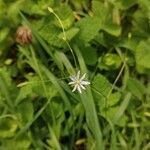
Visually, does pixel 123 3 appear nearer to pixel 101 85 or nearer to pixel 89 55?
pixel 89 55

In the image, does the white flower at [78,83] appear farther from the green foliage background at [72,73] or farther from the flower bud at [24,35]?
the flower bud at [24,35]

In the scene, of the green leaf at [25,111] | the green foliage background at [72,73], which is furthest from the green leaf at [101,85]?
the green leaf at [25,111]

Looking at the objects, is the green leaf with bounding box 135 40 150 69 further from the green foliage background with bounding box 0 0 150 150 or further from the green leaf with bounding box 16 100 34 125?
the green leaf with bounding box 16 100 34 125

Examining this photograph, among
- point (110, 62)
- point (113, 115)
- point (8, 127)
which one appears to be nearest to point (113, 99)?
point (113, 115)

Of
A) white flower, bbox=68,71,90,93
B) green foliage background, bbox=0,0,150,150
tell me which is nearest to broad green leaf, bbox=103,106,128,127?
green foliage background, bbox=0,0,150,150

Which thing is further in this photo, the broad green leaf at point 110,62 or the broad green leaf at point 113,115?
the broad green leaf at point 110,62

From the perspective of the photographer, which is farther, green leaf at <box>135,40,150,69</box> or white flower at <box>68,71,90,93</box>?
green leaf at <box>135,40,150,69</box>

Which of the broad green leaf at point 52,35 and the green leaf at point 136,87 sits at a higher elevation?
the broad green leaf at point 52,35

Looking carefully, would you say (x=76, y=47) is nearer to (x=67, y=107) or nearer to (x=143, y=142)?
(x=67, y=107)

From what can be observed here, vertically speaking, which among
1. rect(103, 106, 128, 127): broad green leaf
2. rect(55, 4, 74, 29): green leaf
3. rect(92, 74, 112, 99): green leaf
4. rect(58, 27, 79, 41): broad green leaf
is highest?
rect(55, 4, 74, 29): green leaf
